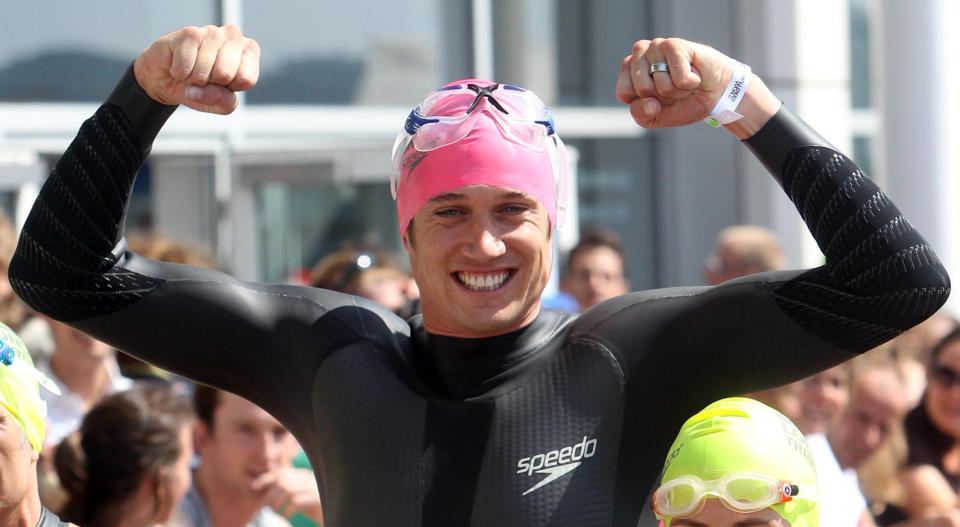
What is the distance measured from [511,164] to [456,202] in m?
0.14

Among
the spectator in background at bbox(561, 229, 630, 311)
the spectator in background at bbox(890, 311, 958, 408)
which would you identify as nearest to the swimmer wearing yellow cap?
the spectator in background at bbox(890, 311, 958, 408)

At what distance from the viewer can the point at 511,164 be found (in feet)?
8.87

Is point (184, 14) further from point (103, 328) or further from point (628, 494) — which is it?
point (628, 494)

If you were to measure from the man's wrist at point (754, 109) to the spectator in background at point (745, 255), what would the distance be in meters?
3.98

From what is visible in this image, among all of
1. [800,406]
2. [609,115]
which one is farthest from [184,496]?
[609,115]

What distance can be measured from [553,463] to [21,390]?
120 cm

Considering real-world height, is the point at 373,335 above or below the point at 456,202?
below

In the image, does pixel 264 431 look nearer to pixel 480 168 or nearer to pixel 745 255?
pixel 480 168

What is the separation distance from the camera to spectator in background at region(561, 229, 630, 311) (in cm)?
676

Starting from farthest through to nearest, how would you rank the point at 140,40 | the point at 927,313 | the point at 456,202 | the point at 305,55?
the point at 305,55, the point at 140,40, the point at 456,202, the point at 927,313

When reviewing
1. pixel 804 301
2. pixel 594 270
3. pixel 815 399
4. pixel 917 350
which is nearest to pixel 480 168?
pixel 804 301

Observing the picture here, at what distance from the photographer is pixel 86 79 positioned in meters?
8.05

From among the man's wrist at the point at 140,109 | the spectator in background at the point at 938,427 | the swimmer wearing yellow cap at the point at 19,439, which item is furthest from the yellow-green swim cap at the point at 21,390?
the spectator in background at the point at 938,427

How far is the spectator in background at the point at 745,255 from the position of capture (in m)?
6.65
